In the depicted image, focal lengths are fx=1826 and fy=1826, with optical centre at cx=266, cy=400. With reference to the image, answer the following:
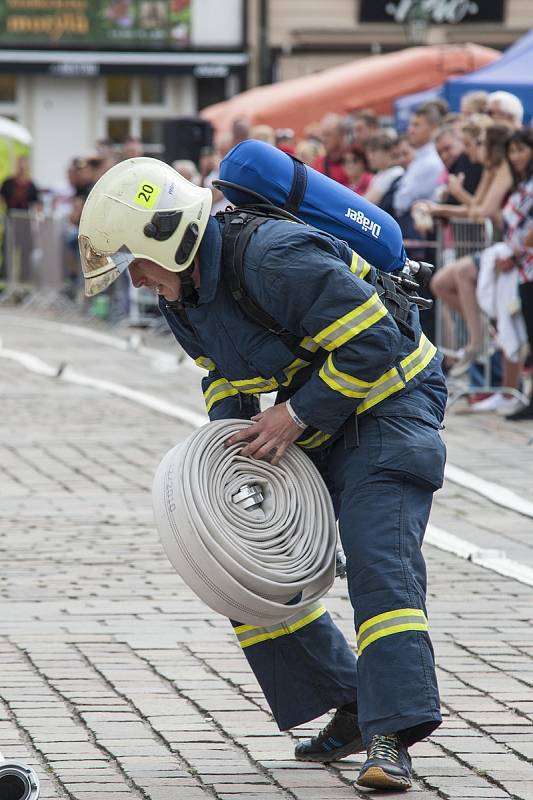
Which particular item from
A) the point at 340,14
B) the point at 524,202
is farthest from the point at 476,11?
the point at 524,202

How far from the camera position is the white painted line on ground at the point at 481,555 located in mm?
7520

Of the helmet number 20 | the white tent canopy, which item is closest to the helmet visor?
the helmet number 20

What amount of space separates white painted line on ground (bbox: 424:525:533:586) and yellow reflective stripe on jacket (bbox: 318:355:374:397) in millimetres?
2894

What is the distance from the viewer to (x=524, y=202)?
12.0 meters

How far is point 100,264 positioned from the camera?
4629mm

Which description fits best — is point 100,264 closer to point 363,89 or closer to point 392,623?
point 392,623

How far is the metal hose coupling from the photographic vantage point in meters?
4.15

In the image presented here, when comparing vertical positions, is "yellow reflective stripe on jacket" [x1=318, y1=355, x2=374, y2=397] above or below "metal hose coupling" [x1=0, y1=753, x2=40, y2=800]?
above

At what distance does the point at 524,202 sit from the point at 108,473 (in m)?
3.55

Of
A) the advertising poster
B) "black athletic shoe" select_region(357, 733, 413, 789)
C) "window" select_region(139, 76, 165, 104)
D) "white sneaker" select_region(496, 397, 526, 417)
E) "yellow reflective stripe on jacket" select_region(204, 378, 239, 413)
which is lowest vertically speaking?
"window" select_region(139, 76, 165, 104)

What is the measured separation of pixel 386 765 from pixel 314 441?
88 centimetres

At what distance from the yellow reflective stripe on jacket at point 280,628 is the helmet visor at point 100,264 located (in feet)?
3.39

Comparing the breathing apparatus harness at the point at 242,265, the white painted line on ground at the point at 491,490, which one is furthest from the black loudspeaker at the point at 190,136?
the breathing apparatus harness at the point at 242,265

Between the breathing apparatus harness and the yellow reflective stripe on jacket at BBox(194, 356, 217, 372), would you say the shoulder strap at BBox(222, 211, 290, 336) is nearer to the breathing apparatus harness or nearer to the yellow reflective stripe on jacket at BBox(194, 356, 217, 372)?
the breathing apparatus harness
